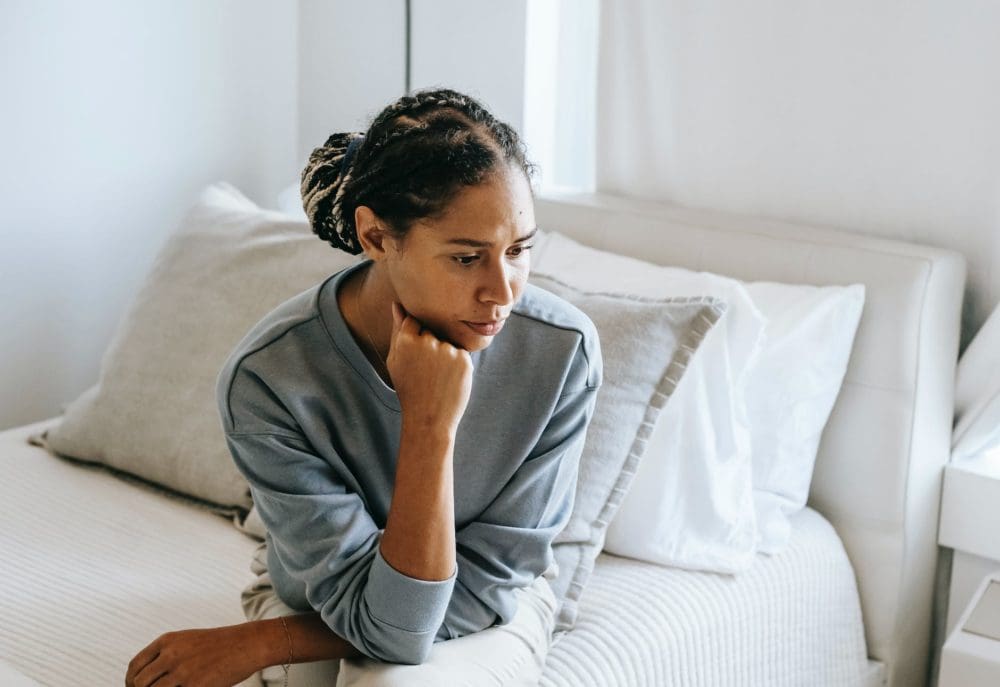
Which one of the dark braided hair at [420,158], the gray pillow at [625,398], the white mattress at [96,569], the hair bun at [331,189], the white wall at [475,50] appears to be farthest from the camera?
the white wall at [475,50]

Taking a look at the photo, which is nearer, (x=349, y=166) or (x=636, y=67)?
(x=349, y=166)

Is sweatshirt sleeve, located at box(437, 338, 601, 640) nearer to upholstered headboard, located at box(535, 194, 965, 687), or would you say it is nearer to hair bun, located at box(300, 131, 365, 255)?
hair bun, located at box(300, 131, 365, 255)

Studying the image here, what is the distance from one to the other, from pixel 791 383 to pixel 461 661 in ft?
2.33

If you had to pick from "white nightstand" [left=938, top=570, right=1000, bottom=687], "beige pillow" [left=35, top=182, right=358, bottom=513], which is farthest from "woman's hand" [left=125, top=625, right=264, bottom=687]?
"white nightstand" [left=938, top=570, right=1000, bottom=687]

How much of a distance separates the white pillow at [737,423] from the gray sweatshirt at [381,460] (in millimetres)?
283

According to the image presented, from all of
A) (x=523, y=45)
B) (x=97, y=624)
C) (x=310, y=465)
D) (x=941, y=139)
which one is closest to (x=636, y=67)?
(x=523, y=45)

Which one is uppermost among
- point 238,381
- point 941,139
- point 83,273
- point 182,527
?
point 941,139

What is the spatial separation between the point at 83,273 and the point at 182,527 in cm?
92

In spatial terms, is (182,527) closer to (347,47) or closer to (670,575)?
(670,575)

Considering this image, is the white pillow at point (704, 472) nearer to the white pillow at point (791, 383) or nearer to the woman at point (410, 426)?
the white pillow at point (791, 383)

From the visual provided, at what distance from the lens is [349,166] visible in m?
1.26

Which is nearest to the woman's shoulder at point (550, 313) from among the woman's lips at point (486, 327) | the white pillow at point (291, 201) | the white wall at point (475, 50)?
the woman's lips at point (486, 327)

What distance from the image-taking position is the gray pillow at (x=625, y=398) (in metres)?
1.58

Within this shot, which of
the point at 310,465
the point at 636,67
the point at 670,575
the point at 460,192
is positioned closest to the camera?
the point at 460,192
